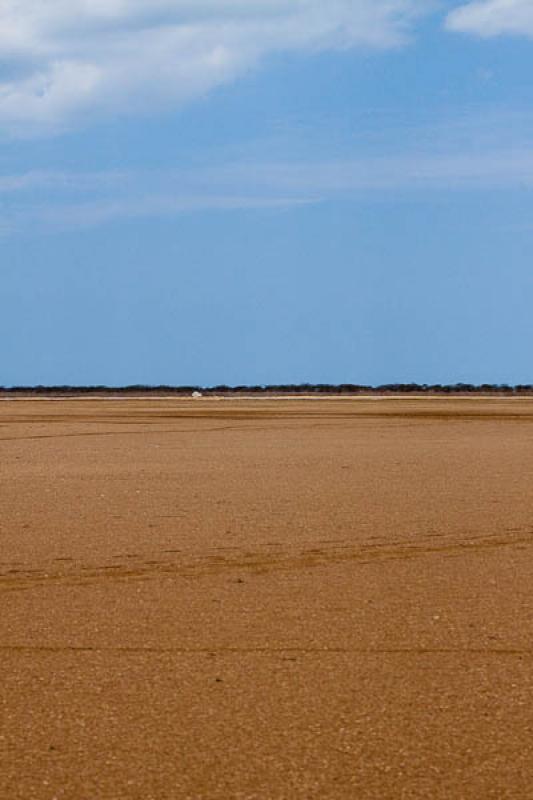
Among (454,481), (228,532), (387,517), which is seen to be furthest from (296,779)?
(454,481)

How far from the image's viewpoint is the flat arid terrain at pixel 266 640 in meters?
5.81

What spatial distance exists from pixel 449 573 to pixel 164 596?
2.52 meters

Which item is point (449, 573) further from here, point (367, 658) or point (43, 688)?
point (43, 688)

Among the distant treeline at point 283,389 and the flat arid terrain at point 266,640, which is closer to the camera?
the flat arid terrain at point 266,640

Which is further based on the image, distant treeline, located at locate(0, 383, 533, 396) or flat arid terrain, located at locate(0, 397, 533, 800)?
distant treeline, located at locate(0, 383, 533, 396)

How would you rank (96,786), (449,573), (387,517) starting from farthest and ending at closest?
(387,517), (449,573), (96,786)

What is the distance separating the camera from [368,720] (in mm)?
6508

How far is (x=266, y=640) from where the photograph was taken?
829 centimetres

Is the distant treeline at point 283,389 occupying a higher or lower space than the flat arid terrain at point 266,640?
higher

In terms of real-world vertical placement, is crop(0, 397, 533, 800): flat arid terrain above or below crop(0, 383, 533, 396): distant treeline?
below

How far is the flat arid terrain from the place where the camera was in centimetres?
581

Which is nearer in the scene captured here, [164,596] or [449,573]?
[164,596]

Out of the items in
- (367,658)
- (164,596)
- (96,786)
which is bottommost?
(96,786)

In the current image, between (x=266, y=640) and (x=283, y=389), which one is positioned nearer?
(x=266, y=640)
